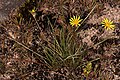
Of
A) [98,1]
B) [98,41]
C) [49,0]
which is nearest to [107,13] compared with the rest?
[98,1]

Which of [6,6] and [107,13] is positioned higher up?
[6,6]

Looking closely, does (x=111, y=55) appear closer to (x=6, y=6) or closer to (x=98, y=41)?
(x=98, y=41)

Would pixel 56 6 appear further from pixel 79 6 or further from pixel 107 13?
pixel 107 13

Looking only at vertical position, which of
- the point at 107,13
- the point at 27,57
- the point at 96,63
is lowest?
the point at 96,63

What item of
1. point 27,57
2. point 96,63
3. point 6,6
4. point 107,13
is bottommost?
point 96,63

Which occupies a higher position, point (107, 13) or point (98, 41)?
point (107, 13)

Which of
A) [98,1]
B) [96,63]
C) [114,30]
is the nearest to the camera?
[96,63]

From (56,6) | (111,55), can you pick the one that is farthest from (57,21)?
(111,55)

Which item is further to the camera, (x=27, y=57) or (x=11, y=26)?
(x=11, y=26)

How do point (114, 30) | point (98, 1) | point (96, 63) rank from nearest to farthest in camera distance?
point (96, 63)
point (114, 30)
point (98, 1)
